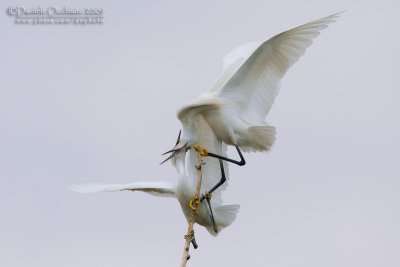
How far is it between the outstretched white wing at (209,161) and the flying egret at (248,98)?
139 millimetres

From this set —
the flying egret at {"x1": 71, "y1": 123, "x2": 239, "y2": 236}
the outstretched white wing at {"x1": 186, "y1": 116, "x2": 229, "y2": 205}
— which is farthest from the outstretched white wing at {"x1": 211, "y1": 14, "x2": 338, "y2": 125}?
the flying egret at {"x1": 71, "y1": 123, "x2": 239, "y2": 236}

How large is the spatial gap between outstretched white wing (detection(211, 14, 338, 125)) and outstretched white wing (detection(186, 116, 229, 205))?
762 millimetres

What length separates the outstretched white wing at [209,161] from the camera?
19391 millimetres

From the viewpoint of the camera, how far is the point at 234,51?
2025 centimetres

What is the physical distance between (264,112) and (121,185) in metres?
2.61

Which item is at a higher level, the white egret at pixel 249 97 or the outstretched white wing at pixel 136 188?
the white egret at pixel 249 97

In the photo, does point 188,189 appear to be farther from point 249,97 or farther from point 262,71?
point 262,71

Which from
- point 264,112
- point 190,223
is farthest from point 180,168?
point 190,223

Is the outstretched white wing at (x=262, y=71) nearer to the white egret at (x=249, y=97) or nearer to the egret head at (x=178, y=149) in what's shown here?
the white egret at (x=249, y=97)

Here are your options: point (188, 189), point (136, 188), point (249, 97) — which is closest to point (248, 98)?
point (249, 97)

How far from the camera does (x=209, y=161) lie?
20.3 m

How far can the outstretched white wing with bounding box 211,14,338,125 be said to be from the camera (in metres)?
18.4

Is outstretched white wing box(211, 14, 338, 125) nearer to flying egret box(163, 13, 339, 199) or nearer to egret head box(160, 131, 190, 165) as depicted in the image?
flying egret box(163, 13, 339, 199)

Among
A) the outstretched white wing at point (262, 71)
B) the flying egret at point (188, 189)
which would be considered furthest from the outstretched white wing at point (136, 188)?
the outstretched white wing at point (262, 71)
